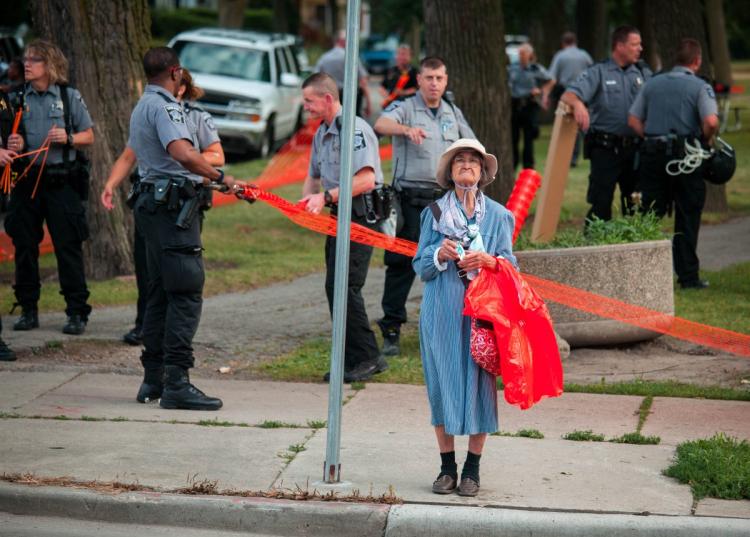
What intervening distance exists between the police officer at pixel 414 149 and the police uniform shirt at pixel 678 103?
247 cm

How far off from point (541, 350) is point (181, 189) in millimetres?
2522

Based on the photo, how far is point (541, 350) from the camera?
558 centimetres

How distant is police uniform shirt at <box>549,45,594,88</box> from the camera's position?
2102cm

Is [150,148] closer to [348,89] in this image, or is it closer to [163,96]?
[163,96]

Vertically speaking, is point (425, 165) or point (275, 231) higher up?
point (425, 165)

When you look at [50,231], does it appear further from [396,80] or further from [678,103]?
[396,80]

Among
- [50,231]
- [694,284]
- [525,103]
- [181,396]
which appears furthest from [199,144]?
[525,103]

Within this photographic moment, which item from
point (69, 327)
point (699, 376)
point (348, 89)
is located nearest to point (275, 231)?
point (69, 327)

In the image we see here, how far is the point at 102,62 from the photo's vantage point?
1141 centimetres

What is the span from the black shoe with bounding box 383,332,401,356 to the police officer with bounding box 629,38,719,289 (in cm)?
281

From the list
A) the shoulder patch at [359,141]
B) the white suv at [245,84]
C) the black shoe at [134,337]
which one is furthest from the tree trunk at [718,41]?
the shoulder patch at [359,141]

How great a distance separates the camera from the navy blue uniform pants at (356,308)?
26.2ft

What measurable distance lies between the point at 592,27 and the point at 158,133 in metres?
21.9

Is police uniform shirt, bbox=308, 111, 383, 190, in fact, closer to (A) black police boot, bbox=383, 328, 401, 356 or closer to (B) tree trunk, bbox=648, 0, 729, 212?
(A) black police boot, bbox=383, 328, 401, 356
